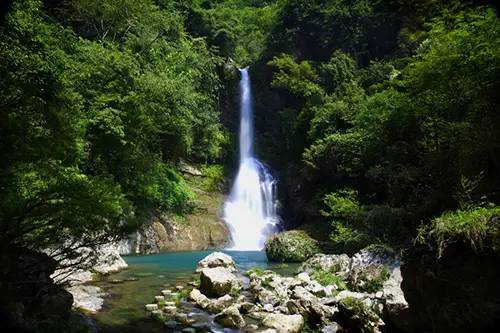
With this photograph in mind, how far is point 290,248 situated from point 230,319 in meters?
10.6

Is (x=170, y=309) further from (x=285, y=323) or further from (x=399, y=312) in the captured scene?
(x=399, y=312)

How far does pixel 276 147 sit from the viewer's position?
114 ft

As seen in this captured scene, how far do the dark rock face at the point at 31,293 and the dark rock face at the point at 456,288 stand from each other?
18.6ft

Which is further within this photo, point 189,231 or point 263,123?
point 263,123

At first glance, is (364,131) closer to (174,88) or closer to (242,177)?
(174,88)

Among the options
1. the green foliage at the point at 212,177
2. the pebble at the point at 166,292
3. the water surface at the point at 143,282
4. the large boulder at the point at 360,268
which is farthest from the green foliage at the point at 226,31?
the pebble at the point at 166,292

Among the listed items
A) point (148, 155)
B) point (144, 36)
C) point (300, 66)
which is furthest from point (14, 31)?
point (300, 66)

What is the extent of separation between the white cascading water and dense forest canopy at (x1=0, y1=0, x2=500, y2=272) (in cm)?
117

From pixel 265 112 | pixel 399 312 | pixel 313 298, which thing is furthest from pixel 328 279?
pixel 265 112

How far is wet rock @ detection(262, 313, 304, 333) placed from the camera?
8.16 m

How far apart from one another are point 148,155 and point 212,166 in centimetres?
1259

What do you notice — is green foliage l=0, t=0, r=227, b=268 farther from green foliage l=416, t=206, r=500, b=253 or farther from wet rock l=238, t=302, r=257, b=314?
green foliage l=416, t=206, r=500, b=253

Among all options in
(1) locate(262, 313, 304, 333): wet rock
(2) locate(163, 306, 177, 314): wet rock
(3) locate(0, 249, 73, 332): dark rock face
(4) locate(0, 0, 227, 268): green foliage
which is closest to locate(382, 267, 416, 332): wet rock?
(1) locate(262, 313, 304, 333): wet rock

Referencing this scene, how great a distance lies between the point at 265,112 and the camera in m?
36.7
